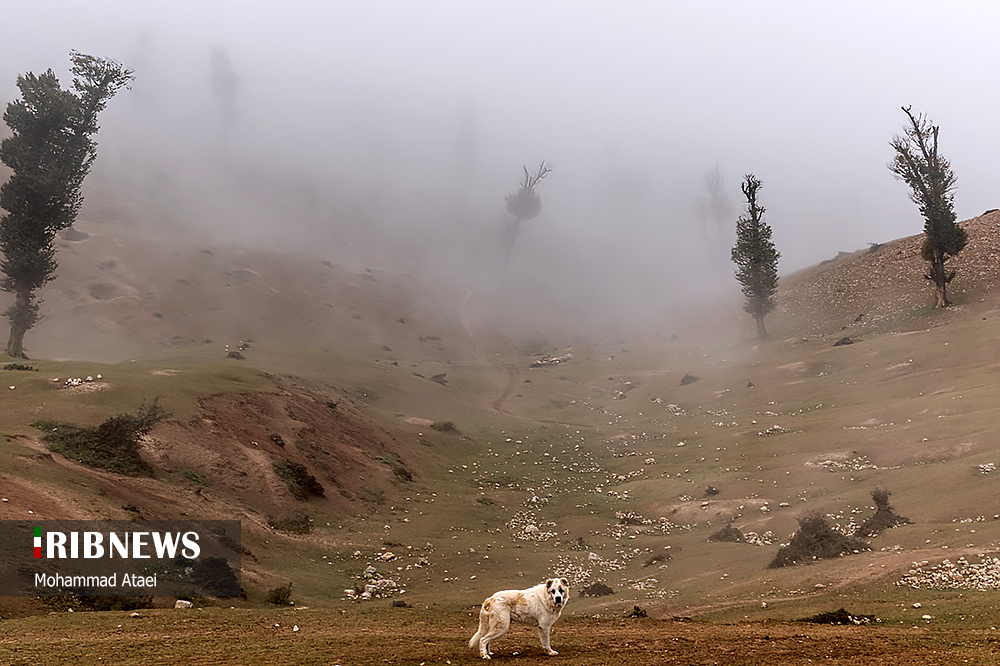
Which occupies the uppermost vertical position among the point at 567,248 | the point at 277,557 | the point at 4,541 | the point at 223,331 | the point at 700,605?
the point at 567,248

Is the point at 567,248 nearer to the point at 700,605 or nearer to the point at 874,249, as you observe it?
the point at 874,249

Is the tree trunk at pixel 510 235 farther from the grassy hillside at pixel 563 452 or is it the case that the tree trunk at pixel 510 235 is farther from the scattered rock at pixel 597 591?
the scattered rock at pixel 597 591

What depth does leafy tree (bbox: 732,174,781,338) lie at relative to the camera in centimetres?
7612

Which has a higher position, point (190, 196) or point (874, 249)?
point (190, 196)

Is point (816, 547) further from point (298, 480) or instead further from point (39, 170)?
point (39, 170)

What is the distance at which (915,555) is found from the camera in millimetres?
18156

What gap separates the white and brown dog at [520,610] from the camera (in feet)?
34.7

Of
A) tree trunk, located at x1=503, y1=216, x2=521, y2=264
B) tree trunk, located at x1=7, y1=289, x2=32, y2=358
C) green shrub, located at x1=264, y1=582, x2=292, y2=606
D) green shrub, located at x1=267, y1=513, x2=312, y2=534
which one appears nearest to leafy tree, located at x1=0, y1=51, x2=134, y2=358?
tree trunk, located at x1=7, y1=289, x2=32, y2=358

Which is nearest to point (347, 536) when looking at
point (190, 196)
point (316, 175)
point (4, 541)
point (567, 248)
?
point (4, 541)

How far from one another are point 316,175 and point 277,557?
18669cm

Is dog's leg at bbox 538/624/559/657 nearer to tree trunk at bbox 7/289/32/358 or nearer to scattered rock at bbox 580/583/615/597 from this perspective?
scattered rock at bbox 580/583/615/597

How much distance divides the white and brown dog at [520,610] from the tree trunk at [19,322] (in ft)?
162
